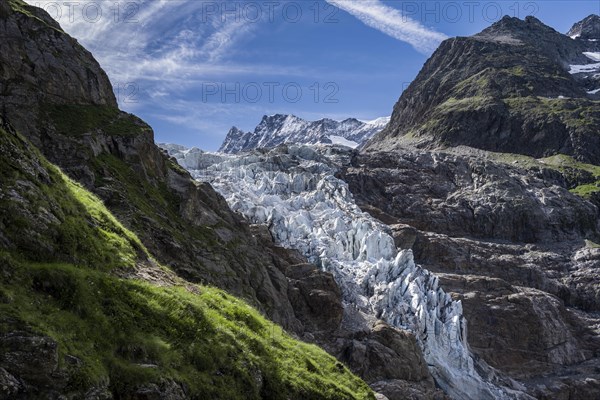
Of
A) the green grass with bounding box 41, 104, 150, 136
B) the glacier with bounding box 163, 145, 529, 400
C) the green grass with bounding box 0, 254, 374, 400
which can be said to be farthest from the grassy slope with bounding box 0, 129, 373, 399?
the glacier with bounding box 163, 145, 529, 400

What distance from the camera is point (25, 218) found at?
53.0 ft

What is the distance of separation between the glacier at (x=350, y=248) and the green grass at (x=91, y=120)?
151ft

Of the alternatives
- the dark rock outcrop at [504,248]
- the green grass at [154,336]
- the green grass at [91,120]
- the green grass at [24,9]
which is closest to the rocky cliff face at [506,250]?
the dark rock outcrop at [504,248]

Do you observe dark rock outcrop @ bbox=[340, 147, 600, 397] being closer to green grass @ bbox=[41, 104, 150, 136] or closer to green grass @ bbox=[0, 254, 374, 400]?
green grass @ bbox=[41, 104, 150, 136]

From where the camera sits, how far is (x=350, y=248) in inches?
4395

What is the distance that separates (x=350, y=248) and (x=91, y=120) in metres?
70.9

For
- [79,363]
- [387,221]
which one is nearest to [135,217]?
[79,363]

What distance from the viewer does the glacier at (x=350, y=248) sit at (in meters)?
85.1

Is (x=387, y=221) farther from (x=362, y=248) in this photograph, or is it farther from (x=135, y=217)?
(x=135, y=217)

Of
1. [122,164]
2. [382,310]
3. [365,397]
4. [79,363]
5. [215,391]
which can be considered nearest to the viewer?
[79,363]

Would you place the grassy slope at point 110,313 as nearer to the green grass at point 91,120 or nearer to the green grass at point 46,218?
the green grass at point 46,218

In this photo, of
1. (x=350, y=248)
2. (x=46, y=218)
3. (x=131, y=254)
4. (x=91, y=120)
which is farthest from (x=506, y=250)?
(x=46, y=218)

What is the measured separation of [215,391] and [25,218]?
779cm

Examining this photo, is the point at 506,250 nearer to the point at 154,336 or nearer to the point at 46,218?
the point at 154,336
